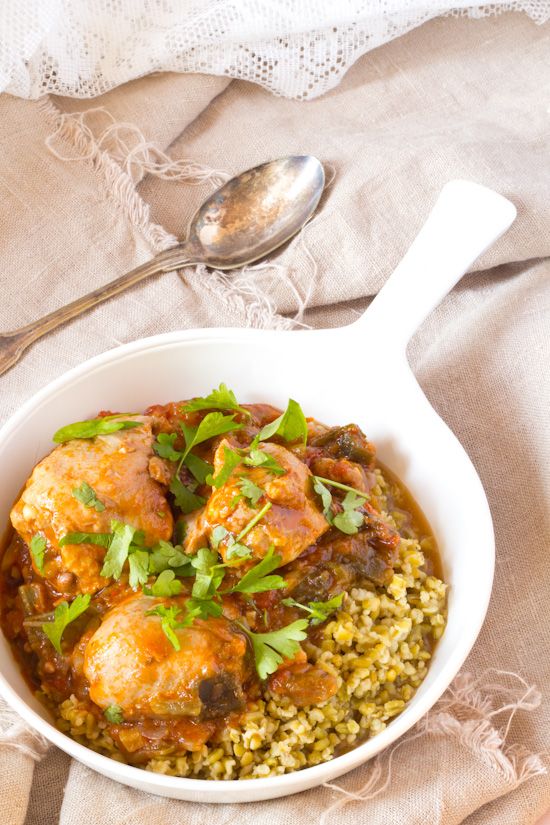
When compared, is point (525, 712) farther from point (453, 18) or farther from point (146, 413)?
point (453, 18)

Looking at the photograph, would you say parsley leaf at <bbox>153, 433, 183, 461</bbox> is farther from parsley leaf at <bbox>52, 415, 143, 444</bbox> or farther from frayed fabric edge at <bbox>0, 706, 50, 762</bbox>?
frayed fabric edge at <bbox>0, 706, 50, 762</bbox>

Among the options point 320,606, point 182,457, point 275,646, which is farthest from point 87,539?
point 320,606

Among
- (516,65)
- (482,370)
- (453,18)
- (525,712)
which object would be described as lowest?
(525,712)

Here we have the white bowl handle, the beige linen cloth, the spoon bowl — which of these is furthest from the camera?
the spoon bowl

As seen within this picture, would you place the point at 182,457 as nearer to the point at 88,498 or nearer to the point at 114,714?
the point at 88,498

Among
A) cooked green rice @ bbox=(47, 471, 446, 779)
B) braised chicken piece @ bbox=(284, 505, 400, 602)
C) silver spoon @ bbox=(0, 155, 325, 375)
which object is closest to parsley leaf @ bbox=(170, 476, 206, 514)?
braised chicken piece @ bbox=(284, 505, 400, 602)

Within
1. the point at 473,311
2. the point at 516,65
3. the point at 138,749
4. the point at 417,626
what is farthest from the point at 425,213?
the point at 138,749
